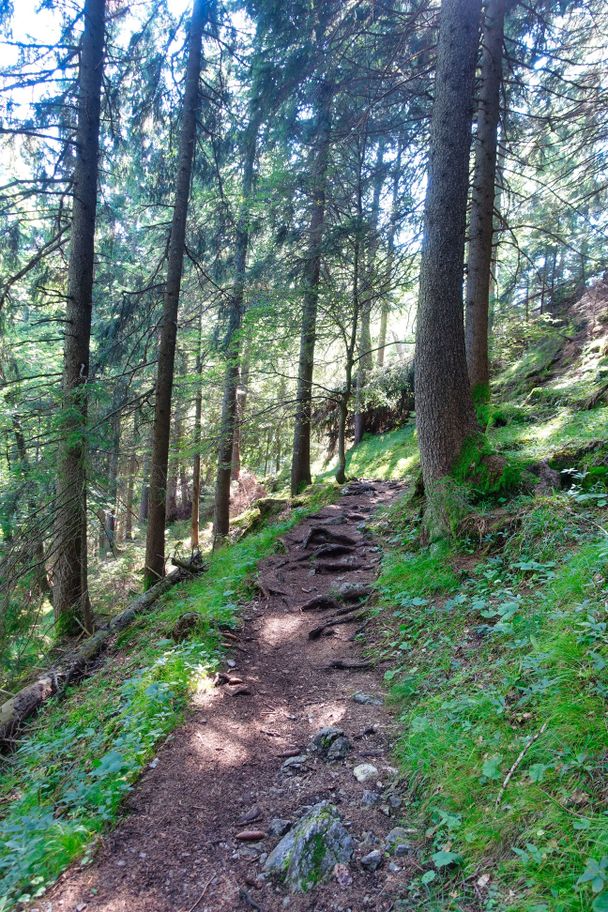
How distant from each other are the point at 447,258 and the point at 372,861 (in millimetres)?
5329

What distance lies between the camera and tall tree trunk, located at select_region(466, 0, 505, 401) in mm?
6863

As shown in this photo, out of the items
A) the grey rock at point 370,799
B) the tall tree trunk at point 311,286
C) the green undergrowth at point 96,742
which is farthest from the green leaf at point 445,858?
the tall tree trunk at point 311,286

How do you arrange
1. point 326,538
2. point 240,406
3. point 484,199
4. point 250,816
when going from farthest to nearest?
point 240,406
point 326,538
point 484,199
point 250,816

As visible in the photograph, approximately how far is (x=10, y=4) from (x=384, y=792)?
10.3m

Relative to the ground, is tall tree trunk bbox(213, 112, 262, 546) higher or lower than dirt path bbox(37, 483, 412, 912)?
higher

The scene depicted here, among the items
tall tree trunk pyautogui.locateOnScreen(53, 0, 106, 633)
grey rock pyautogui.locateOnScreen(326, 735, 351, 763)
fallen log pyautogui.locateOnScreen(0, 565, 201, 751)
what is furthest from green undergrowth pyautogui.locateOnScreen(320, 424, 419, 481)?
grey rock pyautogui.locateOnScreen(326, 735, 351, 763)

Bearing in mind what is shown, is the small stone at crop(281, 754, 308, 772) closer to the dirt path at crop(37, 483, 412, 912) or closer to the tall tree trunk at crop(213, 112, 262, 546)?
the dirt path at crop(37, 483, 412, 912)

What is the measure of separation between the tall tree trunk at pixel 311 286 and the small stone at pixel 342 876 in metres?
7.56

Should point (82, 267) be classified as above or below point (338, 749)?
above

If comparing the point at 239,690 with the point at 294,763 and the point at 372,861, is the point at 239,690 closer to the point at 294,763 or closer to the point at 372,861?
the point at 294,763

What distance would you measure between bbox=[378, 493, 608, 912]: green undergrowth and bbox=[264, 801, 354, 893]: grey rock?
1.21ft

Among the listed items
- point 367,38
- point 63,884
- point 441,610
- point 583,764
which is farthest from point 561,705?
point 367,38

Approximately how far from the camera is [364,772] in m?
2.73

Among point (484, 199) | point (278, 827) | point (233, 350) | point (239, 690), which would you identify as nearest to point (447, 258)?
point (484, 199)
